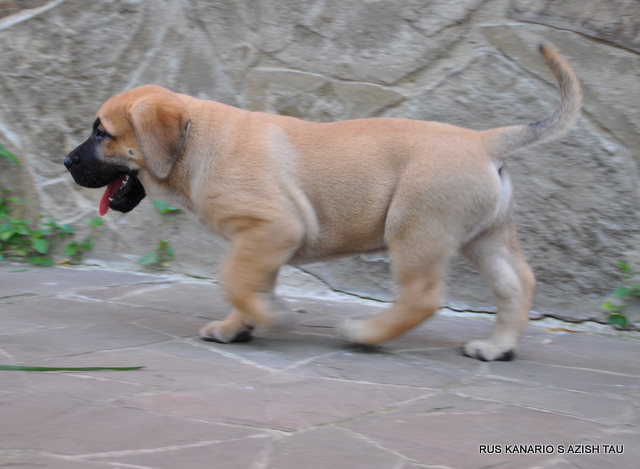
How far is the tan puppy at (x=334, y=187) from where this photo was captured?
2.76 metres

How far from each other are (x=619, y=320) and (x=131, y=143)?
2.62 m

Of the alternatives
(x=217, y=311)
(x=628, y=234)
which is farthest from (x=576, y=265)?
(x=217, y=311)

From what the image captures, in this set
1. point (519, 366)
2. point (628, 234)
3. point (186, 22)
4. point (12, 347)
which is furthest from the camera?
point (186, 22)

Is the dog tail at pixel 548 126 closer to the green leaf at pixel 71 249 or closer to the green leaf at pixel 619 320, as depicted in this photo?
the green leaf at pixel 619 320

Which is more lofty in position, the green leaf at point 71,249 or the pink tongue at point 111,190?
the pink tongue at point 111,190

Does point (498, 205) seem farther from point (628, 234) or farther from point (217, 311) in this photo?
point (217, 311)

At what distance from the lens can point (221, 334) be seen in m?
3.00

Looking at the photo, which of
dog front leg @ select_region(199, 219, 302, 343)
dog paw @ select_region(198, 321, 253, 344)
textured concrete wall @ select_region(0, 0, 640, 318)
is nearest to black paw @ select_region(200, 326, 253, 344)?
dog paw @ select_region(198, 321, 253, 344)

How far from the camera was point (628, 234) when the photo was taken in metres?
3.53

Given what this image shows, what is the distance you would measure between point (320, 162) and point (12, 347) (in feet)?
4.79

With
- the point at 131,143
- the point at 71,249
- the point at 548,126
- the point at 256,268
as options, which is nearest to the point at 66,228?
the point at 71,249

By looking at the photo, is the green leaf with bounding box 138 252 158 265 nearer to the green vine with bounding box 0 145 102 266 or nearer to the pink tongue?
the green vine with bounding box 0 145 102 266

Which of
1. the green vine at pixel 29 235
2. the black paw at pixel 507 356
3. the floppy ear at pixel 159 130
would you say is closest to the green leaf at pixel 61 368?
the floppy ear at pixel 159 130

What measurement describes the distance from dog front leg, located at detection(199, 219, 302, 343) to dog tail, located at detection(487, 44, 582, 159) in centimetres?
93
